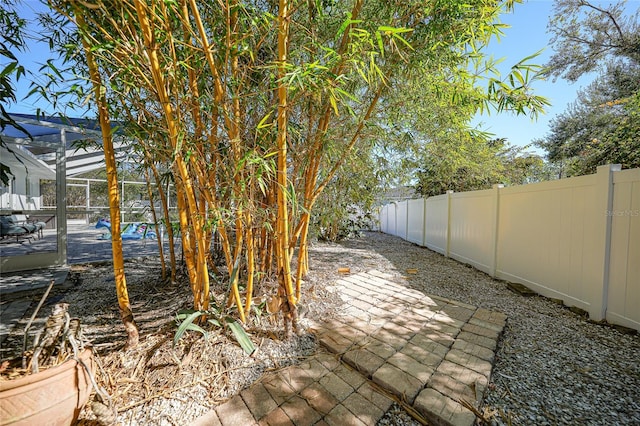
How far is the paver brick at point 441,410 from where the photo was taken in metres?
1.14

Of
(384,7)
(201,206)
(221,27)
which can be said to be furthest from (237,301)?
(384,7)

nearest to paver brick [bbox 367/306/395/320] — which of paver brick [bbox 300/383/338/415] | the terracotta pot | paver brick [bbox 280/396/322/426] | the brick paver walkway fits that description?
the brick paver walkway

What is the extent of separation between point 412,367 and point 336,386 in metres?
0.48

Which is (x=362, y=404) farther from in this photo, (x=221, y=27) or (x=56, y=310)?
(x=221, y=27)

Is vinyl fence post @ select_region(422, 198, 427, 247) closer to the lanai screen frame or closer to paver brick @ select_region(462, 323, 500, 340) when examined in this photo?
paver brick @ select_region(462, 323, 500, 340)

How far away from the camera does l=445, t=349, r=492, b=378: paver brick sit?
1467 mm

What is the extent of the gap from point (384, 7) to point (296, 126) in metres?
0.91

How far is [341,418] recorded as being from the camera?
3.81 feet

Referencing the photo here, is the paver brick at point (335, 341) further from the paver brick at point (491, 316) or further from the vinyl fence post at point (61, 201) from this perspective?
the vinyl fence post at point (61, 201)

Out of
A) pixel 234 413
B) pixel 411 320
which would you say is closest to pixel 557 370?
pixel 411 320

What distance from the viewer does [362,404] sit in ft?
4.10

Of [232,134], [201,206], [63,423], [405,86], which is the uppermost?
[405,86]

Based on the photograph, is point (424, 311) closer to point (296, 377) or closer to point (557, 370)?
point (557, 370)

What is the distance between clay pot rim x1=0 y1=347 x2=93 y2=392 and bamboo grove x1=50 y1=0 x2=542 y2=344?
0.46 m
